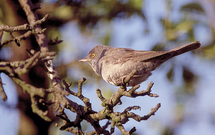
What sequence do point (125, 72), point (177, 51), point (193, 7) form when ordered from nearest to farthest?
point (177, 51)
point (125, 72)
point (193, 7)

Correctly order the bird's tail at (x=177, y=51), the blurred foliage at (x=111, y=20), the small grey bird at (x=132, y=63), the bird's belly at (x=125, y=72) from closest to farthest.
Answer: the bird's tail at (x=177, y=51) < the small grey bird at (x=132, y=63) < the bird's belly at (x=125, y=72) < the blurred foliage at (x=111, y=20)

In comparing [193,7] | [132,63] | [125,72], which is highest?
[193,7]

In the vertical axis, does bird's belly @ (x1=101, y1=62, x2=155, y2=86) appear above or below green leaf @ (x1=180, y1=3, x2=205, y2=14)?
below

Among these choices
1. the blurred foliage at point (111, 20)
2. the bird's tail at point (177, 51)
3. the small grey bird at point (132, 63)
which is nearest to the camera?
the bird's tail at point (177, 51)

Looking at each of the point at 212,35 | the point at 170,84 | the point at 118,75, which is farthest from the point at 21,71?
the point at 212,35

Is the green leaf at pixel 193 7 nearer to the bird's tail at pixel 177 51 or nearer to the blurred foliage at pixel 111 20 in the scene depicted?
the blurred foliage at pixel 111 20

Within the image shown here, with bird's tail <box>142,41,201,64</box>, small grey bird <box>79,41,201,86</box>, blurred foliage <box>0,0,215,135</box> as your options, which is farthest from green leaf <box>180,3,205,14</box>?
bird's tail <box>142,41,201,64</box>

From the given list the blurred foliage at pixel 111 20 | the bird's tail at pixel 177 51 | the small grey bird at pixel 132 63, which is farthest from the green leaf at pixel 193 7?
the bird's tail at pixel 177 51

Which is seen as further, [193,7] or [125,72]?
[193,7]

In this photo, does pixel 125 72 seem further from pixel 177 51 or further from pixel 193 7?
pixel 193 7

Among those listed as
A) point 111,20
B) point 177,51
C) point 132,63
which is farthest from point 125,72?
point 111,20

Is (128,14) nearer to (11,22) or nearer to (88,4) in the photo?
(88,4)

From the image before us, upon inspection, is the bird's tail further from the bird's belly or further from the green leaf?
the green leaf

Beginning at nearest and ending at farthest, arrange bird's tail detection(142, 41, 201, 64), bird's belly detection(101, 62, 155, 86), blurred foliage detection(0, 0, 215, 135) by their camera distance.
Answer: bird's tail detection(142, 41, 201, 64), bird's belly detection(101, 62, 155, 86), blurred foliage detection(0, 0, 215, 135)
